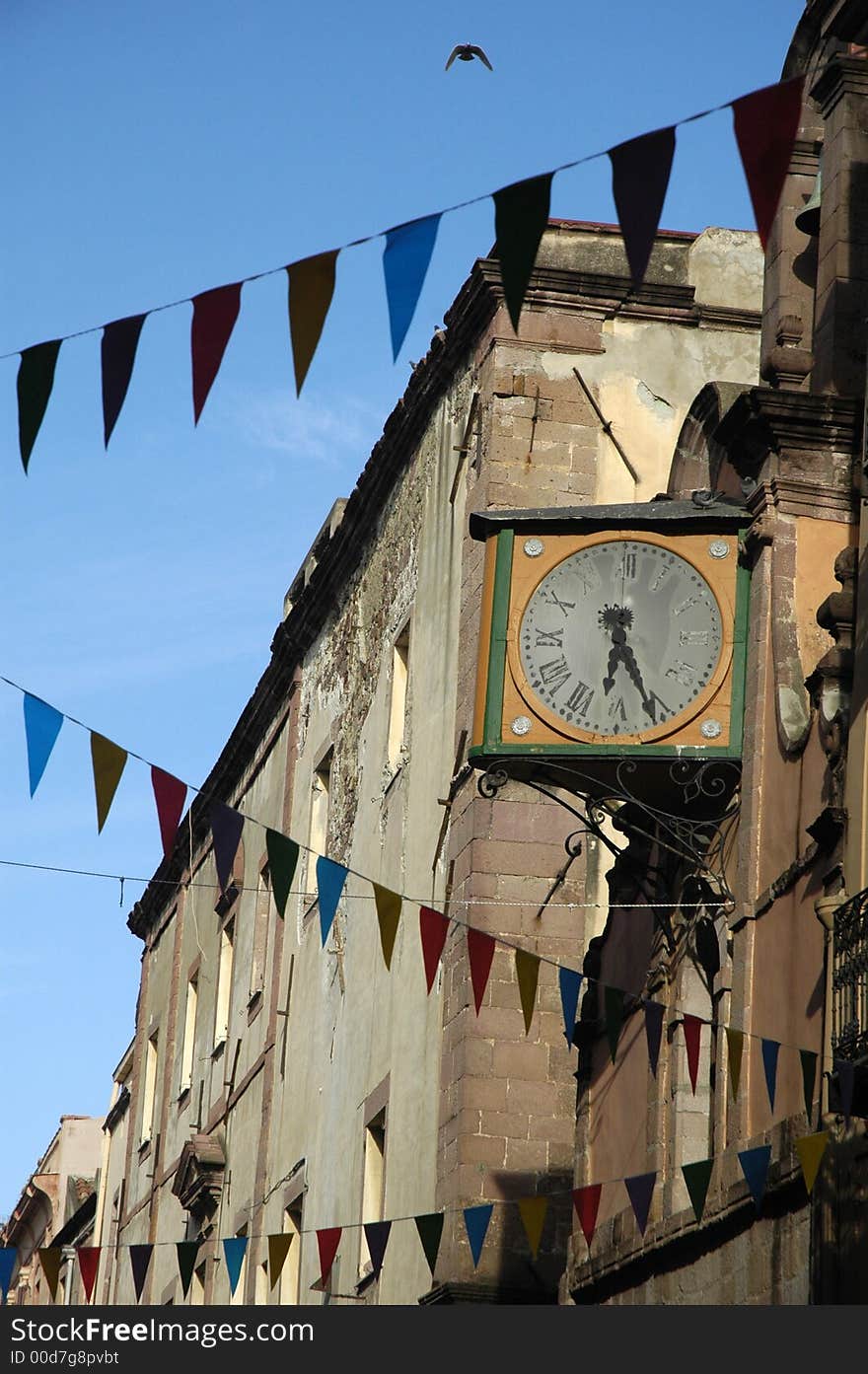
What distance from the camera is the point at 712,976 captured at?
557 inches

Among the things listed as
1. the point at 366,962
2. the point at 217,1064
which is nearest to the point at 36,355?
the point at 366,962

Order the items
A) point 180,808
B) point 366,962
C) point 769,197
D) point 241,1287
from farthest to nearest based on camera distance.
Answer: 1. point 241,1287
2. point 366,962
3. point 180,808
4. point 769,197

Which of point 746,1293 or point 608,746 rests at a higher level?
point 608,746

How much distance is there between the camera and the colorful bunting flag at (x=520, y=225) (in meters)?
9.16

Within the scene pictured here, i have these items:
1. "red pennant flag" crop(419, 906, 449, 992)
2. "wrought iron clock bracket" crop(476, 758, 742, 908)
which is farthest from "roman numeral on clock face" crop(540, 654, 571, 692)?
"red pennant flag" crop(419, 906, 449, 992)

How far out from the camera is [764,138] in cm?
910

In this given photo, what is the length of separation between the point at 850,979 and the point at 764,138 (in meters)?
4.03

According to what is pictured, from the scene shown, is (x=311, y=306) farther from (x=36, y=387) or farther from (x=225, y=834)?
(x=225, y=834)

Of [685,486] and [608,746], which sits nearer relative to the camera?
[608,746]

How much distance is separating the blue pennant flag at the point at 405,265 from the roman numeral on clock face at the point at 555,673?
4.93 meters

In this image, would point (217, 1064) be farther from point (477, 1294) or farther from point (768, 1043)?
point (768, 1043)

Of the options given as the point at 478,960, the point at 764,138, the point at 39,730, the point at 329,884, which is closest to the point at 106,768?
the point at 39,730

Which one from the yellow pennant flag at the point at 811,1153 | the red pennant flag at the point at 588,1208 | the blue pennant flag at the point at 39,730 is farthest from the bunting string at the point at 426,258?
the red pennant flag at the point at 588,1208
